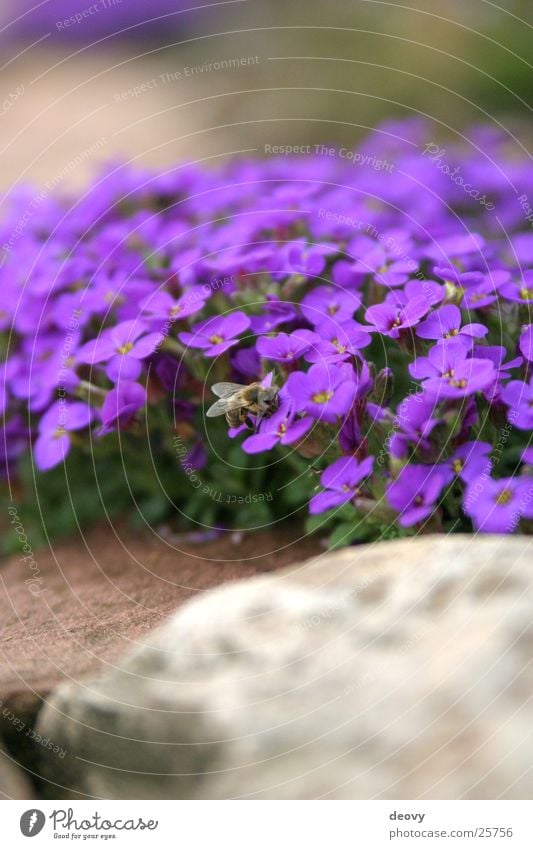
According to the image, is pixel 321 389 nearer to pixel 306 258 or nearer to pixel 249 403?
pixel 249 403

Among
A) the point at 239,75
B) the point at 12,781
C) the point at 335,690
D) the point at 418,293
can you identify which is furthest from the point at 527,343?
the point at 239,75

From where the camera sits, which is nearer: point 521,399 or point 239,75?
point 521,399

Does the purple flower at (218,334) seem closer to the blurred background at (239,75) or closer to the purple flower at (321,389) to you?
the purple flower at (321,389)

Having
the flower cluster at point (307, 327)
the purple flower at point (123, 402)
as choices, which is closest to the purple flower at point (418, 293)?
the flower cluster at point (307, 327)

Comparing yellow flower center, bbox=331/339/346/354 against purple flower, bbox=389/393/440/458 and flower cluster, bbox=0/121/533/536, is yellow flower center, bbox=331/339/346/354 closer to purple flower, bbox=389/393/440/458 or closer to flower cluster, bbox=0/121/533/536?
Result: flower cluster, bbox=0/121/533/536

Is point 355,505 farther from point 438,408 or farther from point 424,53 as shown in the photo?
point 424,53
